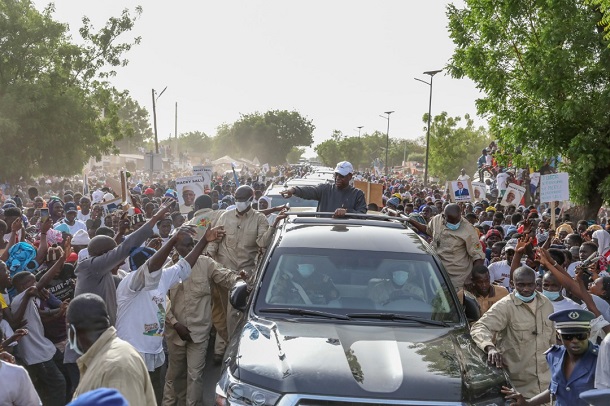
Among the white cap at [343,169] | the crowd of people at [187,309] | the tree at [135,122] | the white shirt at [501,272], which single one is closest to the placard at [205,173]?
the crowd of people at [187,309]

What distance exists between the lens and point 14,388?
4438 millimetres

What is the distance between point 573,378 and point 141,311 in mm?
3290

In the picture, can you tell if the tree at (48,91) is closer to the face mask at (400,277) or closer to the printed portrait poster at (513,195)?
the printed portrait poster at (513,195)

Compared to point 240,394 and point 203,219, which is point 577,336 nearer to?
point 240,394

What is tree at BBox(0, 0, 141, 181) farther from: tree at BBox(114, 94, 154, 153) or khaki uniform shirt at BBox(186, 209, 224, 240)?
tree at BBox(114, 94, 154, 153)

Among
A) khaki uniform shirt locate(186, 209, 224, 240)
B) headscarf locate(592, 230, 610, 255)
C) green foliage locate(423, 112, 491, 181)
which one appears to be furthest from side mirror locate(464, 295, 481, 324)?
green foliage locate(423, 112, 491, 181)

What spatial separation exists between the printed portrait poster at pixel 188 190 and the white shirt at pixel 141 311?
8656mm

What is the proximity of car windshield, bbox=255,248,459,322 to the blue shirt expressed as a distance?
42.2 inches

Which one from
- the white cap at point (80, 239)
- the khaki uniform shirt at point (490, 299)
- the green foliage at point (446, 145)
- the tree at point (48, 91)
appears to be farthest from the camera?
the green foliage at point (446, 145)

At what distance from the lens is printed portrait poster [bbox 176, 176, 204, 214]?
51.5 feet

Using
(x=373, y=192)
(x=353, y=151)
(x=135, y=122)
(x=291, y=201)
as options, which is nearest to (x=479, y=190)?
(x=373, y=192)

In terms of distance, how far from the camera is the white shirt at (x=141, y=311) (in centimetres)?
643

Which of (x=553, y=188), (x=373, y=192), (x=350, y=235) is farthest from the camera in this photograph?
(x=373, y=192)

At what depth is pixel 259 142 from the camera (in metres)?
104
